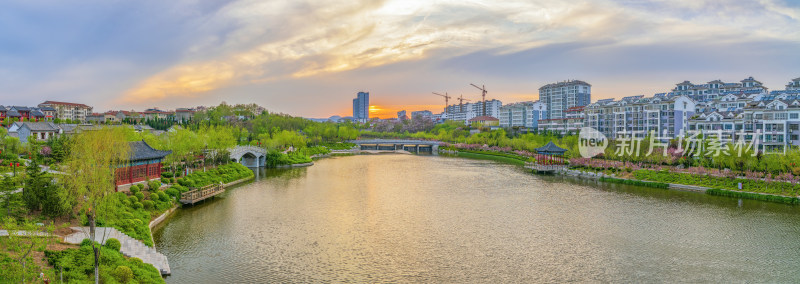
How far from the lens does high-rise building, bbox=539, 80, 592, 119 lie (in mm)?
110688

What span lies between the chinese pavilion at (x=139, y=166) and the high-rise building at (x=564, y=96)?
96072 mm

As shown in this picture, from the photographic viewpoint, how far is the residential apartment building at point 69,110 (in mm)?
98312

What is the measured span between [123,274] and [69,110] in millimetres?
111776

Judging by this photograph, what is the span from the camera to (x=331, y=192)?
31172 mm

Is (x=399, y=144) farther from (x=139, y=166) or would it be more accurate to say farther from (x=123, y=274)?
(x=123, y=274)

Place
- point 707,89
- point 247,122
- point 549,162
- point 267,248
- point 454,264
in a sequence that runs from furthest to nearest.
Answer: point 247,122 < point 707,89 < point 549,162 < point 267,248 < point 454,264

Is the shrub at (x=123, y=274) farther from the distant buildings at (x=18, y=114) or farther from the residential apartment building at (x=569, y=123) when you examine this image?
the residential apartment building at (x=569, y=123)

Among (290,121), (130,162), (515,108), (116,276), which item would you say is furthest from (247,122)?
(116,276)

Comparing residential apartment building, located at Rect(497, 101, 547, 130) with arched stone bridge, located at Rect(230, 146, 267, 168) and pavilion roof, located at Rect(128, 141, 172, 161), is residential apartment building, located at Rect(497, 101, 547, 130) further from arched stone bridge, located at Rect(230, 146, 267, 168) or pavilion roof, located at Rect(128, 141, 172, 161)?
pavilion roof, located at Rect(128, 141, 172, 161)


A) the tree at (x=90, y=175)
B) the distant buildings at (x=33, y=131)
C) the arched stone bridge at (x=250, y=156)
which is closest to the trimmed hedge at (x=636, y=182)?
the arched stone bridge at (x=250, y=156)

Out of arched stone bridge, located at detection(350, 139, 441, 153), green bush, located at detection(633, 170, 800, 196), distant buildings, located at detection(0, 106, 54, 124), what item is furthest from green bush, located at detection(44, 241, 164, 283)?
arched stone bridge, located at detection(350, 139, 441, 153)

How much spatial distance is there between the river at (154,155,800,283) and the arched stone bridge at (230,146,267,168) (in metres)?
13.6

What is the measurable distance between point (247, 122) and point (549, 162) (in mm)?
63106

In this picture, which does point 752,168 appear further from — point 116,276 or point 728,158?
point 116,276
